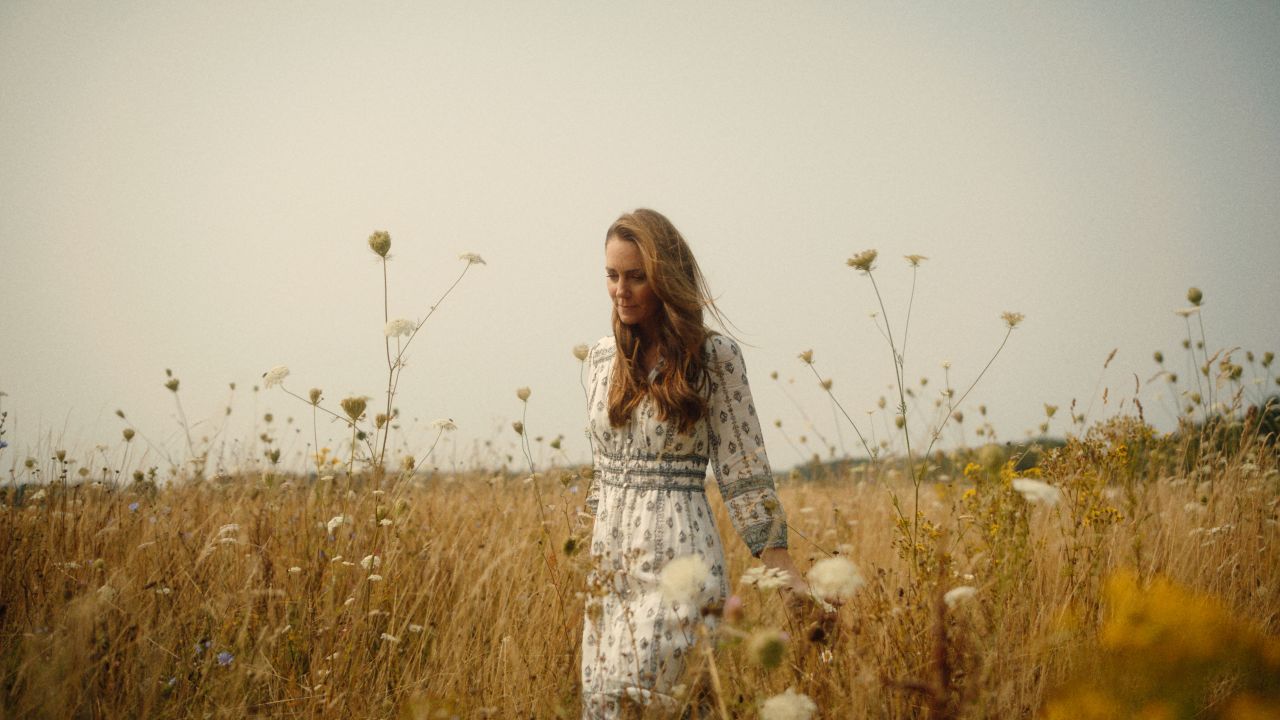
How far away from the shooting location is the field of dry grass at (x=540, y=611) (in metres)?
1.22

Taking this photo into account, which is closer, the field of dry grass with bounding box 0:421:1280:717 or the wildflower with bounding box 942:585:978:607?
the field of dry grass with bounding box 0:421:1280:717

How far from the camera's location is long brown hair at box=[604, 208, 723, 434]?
2.12 meters

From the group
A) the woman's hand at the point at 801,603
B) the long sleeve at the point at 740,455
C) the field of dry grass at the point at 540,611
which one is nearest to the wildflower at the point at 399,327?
the field of dry grass at the point at 540,611

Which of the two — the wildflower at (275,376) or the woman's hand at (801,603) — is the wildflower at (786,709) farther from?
the wildflower at (275,376)

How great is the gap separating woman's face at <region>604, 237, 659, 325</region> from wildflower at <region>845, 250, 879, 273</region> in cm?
76

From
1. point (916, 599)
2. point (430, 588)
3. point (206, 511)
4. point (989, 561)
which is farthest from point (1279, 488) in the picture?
point (206, 511)

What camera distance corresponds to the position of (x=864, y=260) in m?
2.36

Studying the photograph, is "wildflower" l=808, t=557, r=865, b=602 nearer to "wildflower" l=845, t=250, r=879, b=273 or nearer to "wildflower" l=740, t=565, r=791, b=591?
"wildflower" l=740, t=565, r=791, b=591

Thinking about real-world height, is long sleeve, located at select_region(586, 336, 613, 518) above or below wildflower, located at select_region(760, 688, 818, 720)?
above

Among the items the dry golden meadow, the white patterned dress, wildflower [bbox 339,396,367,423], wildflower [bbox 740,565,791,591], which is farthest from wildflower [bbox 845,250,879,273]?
wildflower [bbox 339,396,367,423]

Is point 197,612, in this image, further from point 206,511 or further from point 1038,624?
point 1038,624

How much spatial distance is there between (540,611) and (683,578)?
181 centimetres

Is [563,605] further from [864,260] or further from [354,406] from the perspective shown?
[864,260]

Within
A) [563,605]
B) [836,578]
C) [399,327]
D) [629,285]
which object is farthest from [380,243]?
[836,578]
